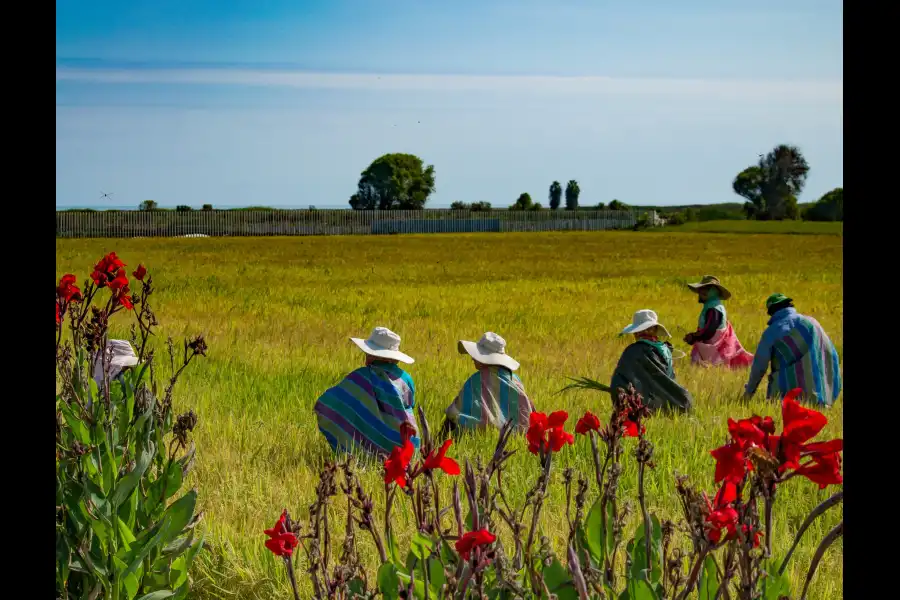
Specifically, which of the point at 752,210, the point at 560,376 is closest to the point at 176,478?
the point at 560,376

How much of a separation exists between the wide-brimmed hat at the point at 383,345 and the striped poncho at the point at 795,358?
3.61m

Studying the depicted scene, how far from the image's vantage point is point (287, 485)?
5441mm

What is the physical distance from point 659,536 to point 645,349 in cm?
480

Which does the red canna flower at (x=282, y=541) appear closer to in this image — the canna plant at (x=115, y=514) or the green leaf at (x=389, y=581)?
the green leaf at (x=389, y=581)

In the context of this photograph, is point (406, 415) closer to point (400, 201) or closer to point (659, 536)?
point (659, 536)

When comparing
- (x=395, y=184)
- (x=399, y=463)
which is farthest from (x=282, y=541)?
(x=395, y=184)

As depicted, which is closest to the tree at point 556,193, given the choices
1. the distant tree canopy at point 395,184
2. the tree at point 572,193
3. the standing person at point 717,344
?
the tree at point 572,193

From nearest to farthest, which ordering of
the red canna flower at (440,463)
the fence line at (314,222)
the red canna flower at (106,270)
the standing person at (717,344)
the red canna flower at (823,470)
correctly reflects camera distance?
the red canna flower at (823,470)
the red canna flower at (440,463)
the red canna flower at (106,270)
the standing person at (717,344)
the fence line at (314,222)

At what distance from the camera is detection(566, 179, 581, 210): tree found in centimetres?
15060

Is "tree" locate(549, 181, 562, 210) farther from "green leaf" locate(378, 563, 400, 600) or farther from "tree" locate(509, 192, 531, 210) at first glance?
"green leaf" locate(378, 563, 400, 600)

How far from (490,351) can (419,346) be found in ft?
20.1

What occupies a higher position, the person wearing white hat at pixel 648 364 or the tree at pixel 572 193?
the tree at pixel 572 193

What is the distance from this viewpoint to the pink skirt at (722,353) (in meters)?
10.1

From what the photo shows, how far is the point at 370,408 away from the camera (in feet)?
18.8
